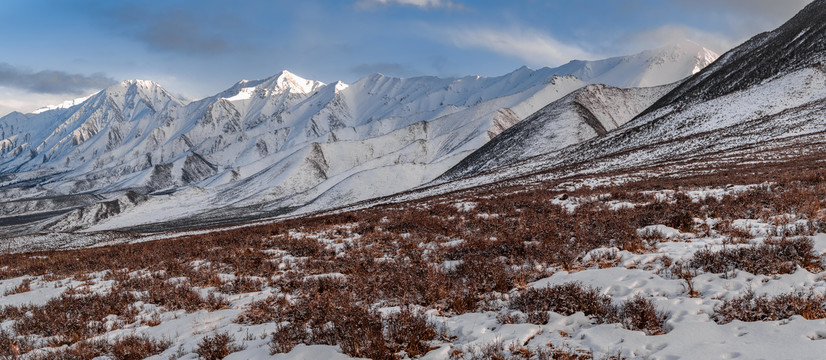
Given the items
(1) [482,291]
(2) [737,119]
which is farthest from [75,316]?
(2) [737,119]

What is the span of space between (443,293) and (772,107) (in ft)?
262

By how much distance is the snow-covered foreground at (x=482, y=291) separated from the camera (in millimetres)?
4902

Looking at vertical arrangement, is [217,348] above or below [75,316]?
below

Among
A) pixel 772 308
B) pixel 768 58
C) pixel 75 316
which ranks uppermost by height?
pixel 768 58

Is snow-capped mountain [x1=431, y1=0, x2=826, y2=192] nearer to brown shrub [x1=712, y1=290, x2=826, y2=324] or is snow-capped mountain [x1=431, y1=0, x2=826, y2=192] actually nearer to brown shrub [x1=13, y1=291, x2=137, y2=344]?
brown shrub [x1=712, y1=290, x2=826, y2=324]

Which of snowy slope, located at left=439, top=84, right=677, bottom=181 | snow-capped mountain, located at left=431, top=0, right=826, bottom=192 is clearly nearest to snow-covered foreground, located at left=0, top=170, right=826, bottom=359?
snow-capped mountain, located at left=431, top=0, right=826, bottom=192

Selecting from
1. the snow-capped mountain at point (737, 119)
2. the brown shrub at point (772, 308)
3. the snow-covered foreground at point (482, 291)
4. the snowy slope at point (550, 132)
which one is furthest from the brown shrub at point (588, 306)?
the snowy slope at point (550, 132)

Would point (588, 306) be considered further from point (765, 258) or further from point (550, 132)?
point (550, 132)

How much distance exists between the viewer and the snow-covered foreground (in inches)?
193

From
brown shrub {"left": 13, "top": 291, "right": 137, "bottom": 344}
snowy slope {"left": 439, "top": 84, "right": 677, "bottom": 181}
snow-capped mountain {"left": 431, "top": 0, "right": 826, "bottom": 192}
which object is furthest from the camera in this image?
snowy slope {"left": 439, "top": 84, "right": 677, "bottom": 181}

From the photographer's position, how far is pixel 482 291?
720cm

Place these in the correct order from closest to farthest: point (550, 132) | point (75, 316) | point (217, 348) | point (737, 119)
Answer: point (217, 348)
point (75, 316)
point (737, 119)
point (550, 132)

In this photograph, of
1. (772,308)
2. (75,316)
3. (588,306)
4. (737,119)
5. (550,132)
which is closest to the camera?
(772,308)

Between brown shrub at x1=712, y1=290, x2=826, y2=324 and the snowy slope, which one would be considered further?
the snowy slope
